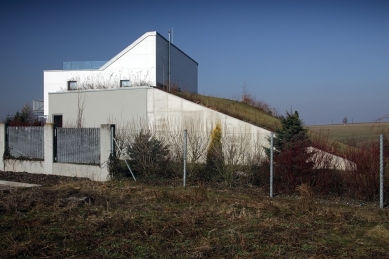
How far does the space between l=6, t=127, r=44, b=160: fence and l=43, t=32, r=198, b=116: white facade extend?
1258 centimetres

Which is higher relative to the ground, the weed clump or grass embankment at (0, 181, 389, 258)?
the weed clump

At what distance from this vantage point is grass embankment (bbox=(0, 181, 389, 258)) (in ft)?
18.5

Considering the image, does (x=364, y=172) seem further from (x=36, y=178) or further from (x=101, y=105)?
(x=101, y=105)

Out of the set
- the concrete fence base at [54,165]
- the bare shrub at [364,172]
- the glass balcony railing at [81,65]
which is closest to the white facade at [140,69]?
the glass balcony railing at [81,65]

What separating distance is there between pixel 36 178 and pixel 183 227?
946cm

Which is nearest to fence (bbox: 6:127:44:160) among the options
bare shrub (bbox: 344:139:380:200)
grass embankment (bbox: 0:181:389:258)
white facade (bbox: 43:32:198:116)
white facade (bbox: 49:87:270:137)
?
white facade (bbox: 49:87:270:137)

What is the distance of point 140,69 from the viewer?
105 feet

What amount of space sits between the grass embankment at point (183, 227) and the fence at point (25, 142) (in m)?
6.28

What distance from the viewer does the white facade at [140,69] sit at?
31375 millimetres

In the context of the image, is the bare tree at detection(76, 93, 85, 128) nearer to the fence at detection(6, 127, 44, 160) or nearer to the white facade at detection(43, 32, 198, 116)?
the fence at detection(6, 127, 44, 160)

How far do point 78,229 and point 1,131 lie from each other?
493 inches

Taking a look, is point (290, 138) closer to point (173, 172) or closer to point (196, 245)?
point (173, 172)

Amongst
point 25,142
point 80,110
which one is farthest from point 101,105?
point 25,142

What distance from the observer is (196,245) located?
591cm
